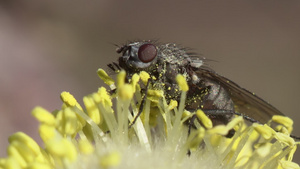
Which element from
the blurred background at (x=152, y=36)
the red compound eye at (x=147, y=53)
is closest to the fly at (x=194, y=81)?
the red compound eye at (x=147, y=53)

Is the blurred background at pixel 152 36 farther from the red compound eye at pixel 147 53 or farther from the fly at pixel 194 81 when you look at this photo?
the red compound eye at pixel 147 53

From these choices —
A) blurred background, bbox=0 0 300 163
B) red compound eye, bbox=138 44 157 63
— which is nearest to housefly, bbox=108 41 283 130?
red compound eye, bbox=138 44 157 63

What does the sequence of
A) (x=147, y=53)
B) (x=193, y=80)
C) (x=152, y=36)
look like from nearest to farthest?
(x=147, y=53) < (x=193, y=80) < (x=152, y=36)

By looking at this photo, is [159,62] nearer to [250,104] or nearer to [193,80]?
[193,80]

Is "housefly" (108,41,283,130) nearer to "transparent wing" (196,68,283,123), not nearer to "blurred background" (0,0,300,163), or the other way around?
"transparent wing" (196,68,283,123)

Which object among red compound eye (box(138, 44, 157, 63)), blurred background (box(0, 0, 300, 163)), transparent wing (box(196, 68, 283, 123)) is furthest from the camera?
blurred background (box(0, 0, 300, 163))

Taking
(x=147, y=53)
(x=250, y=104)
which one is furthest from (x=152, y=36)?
(x=147, y=53)

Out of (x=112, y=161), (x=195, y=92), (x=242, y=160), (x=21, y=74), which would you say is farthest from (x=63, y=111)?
(x=21, y=74)
